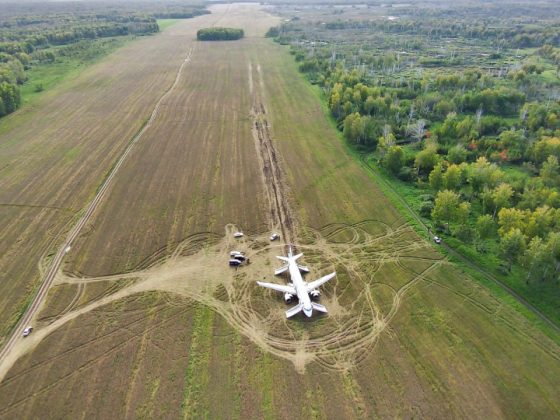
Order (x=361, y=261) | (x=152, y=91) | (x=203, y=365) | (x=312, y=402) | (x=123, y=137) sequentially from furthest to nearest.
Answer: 1. (x=152, y=91)
2. (x=123, y=137)
3. (x=361, y=261)
4. (x=203, y=365)
5. (x=312, y=402)

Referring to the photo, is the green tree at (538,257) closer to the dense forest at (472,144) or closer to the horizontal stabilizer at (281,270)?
the dense forest at (472,144)

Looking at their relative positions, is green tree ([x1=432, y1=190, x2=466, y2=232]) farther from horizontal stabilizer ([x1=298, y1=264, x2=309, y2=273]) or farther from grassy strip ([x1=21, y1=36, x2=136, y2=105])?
grassy strip ([x1=21, y1=36, x2=136, y2=105])

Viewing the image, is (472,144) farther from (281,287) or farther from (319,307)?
(281,287)

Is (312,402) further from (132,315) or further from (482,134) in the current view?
(482,134)

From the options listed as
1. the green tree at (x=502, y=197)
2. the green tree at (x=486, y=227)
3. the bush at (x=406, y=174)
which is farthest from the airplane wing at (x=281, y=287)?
the bush at (x=406, y=174)

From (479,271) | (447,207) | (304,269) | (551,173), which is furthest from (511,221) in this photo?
(304,269)

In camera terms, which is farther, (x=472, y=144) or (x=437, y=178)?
(x=472, y=144)

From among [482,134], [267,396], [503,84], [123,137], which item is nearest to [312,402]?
[267,396]
